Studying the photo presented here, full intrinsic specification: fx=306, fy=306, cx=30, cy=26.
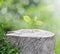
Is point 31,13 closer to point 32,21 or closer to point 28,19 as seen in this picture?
point 32,21

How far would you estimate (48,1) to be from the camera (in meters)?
5.54

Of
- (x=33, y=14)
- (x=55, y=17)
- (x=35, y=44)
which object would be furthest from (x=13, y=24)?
(x=35, y=44)

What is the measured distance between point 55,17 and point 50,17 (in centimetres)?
11

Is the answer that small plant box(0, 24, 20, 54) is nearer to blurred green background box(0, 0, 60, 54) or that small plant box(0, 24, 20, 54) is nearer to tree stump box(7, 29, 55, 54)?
tree stump box(7, 29, 55, 54)

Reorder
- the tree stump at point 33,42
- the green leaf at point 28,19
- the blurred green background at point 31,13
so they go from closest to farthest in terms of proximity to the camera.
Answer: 1. the tree stump at point 33,42
2. the green leaf at point 28,19
3. the blurred green background at point 31,13

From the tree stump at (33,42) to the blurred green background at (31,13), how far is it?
95 centimetres

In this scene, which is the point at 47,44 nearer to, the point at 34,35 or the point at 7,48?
the point at 34,35

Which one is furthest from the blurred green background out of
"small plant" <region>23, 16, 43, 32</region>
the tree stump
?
the tree stump

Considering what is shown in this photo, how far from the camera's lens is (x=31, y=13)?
5.35m

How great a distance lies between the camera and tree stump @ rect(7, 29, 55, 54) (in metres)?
4.04

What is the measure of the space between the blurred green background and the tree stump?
953 mm

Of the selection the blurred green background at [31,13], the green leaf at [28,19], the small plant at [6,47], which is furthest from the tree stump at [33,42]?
the blurred green background at [31,13]

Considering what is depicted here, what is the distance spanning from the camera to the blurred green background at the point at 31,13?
513cm

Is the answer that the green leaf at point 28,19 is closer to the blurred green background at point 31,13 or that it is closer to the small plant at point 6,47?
the blurred green background at point 31,13
